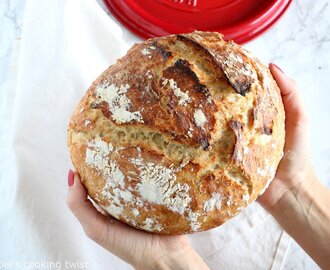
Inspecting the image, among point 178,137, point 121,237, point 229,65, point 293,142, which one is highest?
point 229,65

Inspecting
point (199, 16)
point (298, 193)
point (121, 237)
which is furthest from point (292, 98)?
point (121, 237)

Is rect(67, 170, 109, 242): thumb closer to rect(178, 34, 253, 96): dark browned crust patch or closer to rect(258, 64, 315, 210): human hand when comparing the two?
rect(178, 34, 253, 96): dark browned crust patch

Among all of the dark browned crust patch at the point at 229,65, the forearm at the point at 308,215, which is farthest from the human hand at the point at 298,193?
the dark browned crust patch at the point at 229,65

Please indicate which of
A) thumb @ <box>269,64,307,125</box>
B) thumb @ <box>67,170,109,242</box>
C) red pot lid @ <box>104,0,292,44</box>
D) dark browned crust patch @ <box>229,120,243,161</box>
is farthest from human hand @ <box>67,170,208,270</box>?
red pot lid @ <box>104,0,292,44</box>

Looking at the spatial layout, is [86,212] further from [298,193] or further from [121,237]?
[298,193]

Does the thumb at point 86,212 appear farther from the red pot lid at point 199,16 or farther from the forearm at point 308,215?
the red pot lid at point 199,16

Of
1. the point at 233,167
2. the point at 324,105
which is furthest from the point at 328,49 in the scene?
the point at 233,167
